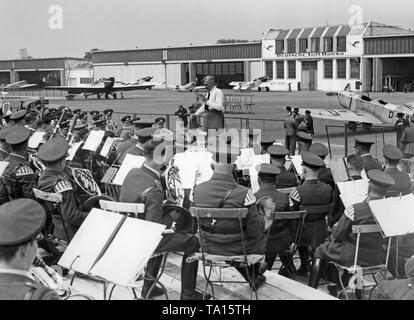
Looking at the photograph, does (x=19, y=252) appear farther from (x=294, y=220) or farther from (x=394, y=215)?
(x=294, y=220)

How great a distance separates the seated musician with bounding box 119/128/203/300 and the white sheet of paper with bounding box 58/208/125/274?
68 cm

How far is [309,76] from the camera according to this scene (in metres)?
64.1

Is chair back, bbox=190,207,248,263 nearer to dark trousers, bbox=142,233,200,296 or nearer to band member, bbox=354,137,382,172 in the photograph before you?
dark trousers, bbox=142,233,200,296

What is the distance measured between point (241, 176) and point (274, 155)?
3.69 feet

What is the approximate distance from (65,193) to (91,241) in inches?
54.0

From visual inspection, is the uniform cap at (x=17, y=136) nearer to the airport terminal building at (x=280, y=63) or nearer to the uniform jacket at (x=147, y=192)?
the uniform jacket at (x=147, y=192)

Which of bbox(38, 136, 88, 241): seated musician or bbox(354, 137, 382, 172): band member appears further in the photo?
bbox(354, 137, 382, 172): band member

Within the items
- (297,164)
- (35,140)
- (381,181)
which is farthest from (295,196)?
(35,140)

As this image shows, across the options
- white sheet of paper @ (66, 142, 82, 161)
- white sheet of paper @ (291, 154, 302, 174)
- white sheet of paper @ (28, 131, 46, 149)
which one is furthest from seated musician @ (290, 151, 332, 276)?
white sheet of paper @ (28, 131, 46, 149)

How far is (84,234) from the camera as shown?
3.59 metres

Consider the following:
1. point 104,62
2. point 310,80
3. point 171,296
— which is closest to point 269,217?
point 171,296

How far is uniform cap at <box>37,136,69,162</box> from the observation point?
4.97m

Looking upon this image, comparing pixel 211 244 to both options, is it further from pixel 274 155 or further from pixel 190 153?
pixel 274 155

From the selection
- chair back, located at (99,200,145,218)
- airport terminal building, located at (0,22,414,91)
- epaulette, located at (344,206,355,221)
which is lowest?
epaulette, located at (344,206,355,221)
